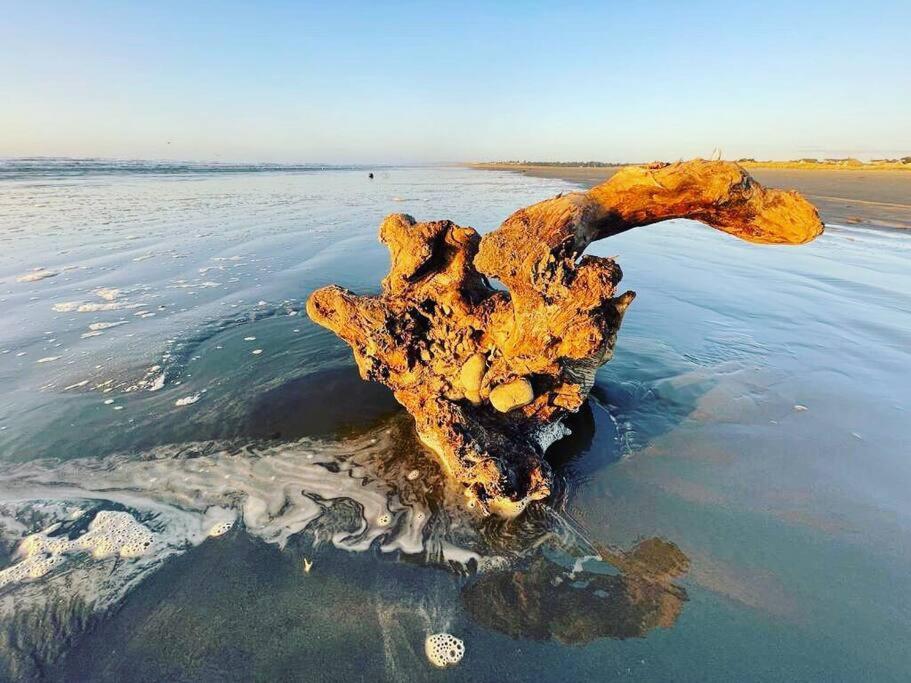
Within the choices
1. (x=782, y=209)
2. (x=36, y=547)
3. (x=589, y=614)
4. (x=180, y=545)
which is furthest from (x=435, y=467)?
(x=782, y=209)

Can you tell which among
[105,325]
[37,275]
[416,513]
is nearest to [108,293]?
[105,325]

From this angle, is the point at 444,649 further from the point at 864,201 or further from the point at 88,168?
the point at 88,168

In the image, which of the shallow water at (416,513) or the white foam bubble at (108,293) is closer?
the shallow water at (416,513)

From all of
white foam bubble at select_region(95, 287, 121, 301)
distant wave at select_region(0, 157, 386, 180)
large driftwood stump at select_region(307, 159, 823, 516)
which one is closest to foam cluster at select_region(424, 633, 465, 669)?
large driftwood stump at select_region(307, 159, 823, 516)

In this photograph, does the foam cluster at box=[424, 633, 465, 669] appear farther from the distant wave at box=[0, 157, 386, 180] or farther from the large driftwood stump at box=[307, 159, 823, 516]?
the distant wave at box=[0, 157, 386, 180]

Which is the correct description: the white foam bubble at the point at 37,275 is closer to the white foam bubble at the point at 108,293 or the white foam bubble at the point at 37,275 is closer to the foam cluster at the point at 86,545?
the white foam bubble at the point at 108,293

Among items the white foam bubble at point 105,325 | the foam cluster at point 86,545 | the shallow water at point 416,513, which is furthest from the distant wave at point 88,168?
the foam cluster at point 86,545
